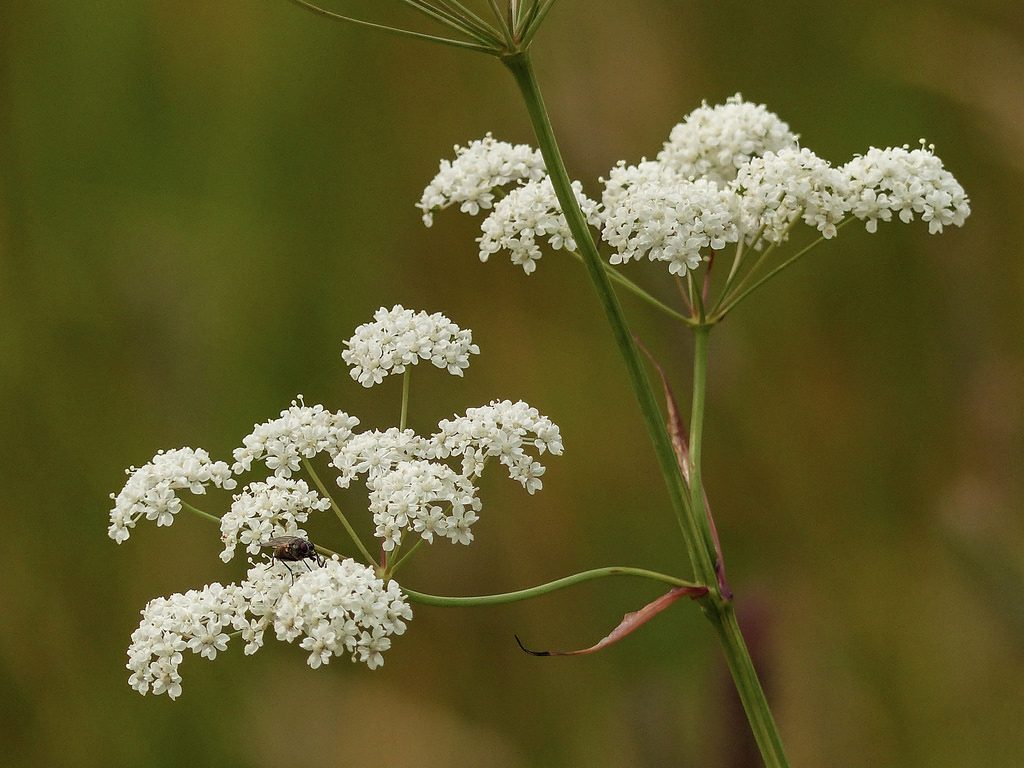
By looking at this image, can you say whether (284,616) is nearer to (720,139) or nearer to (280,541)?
(280,541)

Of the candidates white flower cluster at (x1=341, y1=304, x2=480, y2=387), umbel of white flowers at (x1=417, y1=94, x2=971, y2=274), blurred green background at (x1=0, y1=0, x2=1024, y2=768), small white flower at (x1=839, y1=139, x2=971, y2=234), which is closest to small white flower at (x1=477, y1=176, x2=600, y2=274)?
umbel of white flowers at (x1=417, y1=94, x2=971, y2=274)

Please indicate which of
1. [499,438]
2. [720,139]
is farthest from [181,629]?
[720,139]

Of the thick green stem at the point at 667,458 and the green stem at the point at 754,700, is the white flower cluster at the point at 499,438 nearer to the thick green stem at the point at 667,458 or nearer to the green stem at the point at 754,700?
the thick green stem at the point at 667,458

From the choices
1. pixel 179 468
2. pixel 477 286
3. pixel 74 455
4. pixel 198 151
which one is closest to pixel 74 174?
pixel 198 151

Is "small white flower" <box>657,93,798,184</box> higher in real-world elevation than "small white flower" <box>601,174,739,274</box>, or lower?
higher

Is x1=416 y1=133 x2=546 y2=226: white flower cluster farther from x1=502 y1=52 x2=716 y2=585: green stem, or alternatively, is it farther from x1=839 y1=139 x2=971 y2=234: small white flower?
x1=839 y1=139 x2=971 y2=234: small white flower

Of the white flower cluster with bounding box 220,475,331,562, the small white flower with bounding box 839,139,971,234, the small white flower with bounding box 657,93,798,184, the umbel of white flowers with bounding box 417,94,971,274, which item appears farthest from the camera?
the small white flower with bounding box 657,93,798,184
